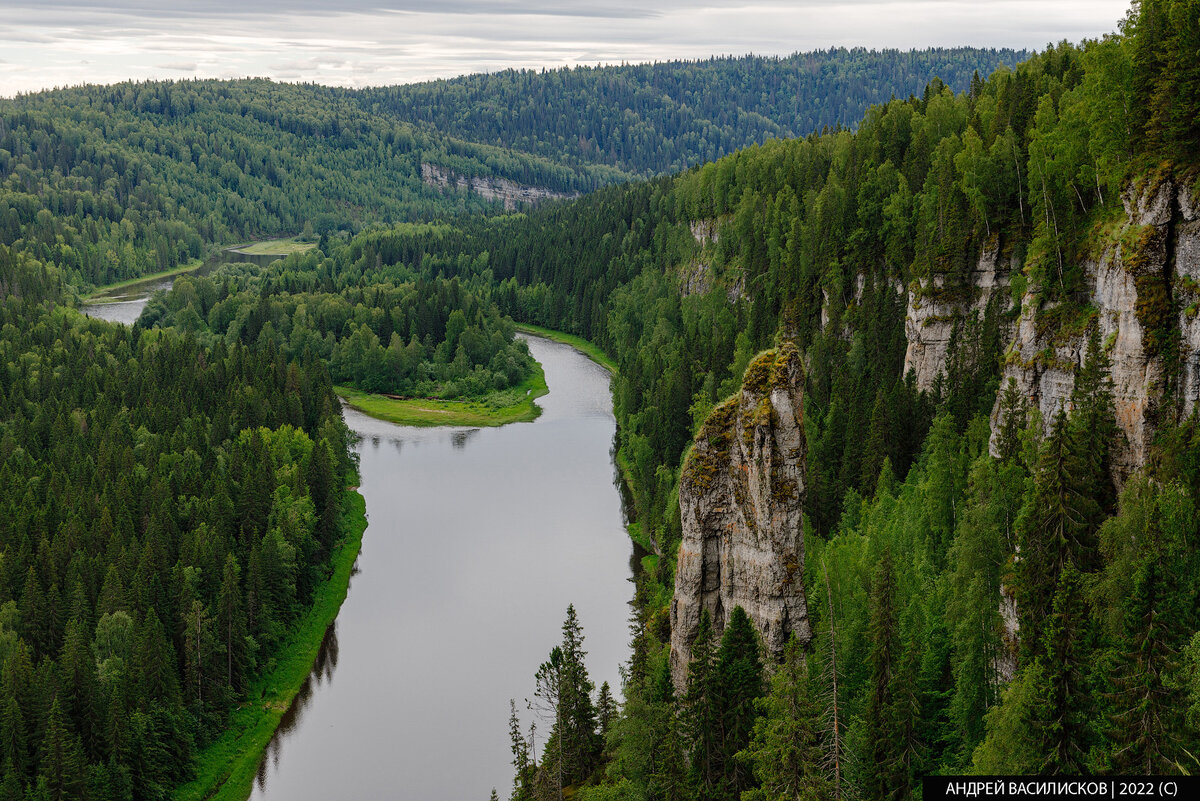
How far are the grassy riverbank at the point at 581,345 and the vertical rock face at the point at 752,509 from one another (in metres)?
112

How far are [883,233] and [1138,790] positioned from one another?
229 ft

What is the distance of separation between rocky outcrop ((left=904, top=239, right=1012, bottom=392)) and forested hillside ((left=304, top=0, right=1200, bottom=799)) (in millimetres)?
175

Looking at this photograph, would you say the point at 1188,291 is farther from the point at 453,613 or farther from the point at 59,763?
the point at 59,763

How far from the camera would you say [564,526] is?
97250 mm

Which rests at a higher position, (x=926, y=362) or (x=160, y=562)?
(x=926, y=362)

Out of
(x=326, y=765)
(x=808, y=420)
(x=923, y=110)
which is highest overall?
(x=923, y=110)

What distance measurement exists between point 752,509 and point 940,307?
3885 cm

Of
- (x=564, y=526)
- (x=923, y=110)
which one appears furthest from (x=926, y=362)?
A: (x=923, y=110)

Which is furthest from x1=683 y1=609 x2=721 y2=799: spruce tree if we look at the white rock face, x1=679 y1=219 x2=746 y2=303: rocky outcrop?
x1=679 y1=219 x2=746 y2=303: rocky outcrop

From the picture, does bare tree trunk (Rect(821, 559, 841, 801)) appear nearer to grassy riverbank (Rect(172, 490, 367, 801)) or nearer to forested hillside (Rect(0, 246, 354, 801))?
grassy riverbank (Rect(172, 490, 367, 801))

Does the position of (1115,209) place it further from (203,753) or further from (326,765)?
(203,753)

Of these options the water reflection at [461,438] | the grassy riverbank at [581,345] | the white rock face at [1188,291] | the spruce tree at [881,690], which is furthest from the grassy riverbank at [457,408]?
the spruce tree at [881,690]

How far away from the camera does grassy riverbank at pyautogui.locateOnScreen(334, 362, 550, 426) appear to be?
13825 centimetres

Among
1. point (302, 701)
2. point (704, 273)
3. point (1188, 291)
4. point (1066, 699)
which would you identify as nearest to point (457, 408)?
point (704, 273)
